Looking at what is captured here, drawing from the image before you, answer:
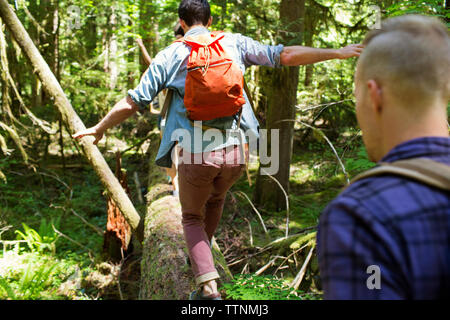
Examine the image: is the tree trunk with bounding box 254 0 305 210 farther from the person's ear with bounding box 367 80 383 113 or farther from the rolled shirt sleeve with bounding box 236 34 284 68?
the person's ear with bounding box 367 80 383 113

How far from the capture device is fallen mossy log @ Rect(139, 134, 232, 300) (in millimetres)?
3461

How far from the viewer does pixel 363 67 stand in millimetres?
1114

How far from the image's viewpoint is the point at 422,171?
0.93 m

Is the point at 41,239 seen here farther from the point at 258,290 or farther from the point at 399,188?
the point at 399,188

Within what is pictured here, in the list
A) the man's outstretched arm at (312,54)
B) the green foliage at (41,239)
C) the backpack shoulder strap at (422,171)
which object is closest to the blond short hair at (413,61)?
the backpack shoulder strap at (422,171)

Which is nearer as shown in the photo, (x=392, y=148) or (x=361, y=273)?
(x=361, y=273)

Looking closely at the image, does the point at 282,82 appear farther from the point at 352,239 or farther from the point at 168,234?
the point at 352,239

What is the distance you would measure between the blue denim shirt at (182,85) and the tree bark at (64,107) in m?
2.27

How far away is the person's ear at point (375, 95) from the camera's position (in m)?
1.05

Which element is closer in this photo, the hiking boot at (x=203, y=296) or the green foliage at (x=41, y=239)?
the hiking boot at (x=203, y=296)

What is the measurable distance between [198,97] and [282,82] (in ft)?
17.3

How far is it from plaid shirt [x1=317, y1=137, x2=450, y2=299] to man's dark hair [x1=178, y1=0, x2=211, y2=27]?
250 centimetres

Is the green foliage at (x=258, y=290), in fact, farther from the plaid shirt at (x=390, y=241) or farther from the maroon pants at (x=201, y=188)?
the plaid shirt at (x=390, y=241)
